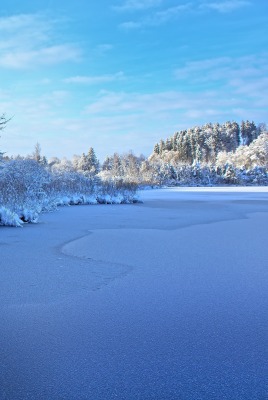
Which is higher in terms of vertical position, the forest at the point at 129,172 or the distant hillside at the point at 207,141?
the distant hillside at the point at 207,141

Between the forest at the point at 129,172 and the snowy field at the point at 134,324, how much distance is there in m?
5.46

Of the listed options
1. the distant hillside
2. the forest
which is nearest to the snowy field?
the forest

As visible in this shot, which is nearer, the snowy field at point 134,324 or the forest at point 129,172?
the snowy field at point 134,324

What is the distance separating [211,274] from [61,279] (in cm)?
171

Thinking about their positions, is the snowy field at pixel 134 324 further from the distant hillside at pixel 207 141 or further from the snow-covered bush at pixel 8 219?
the distant hillside at pixel 207 141

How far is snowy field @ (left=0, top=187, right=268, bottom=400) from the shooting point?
209cm

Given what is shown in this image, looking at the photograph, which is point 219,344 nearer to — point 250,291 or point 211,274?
point 250,291

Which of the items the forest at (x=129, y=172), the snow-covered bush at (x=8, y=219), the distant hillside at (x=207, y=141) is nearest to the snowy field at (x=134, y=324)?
the snow-covered bush at (x=8, y=219)

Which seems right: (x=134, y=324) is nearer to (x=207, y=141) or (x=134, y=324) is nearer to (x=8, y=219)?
(x=8, y=219)

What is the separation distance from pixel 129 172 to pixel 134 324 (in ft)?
177

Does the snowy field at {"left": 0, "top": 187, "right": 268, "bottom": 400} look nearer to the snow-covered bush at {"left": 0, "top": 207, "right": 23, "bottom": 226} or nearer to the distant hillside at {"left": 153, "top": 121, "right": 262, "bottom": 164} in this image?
the snow-covered bush at {"left": 0, "top": 207, "right": 23, "bottom": 226}

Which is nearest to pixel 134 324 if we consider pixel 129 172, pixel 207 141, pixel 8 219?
pixel 8 219

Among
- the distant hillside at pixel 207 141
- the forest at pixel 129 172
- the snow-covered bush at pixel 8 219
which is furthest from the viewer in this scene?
the distant hillside at pixel 207 141

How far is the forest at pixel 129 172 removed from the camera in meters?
15.2
